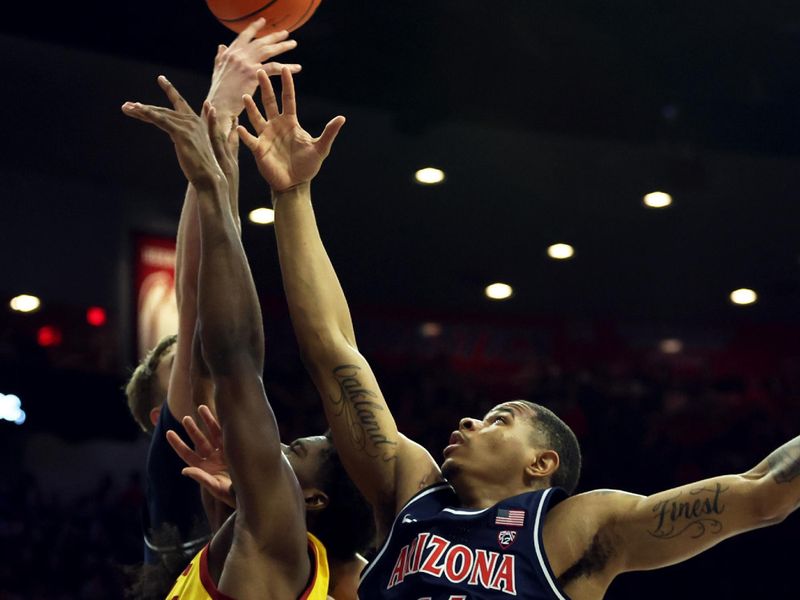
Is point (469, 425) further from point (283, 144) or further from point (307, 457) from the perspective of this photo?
point (283, 144)

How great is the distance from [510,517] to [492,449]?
8.2 inches

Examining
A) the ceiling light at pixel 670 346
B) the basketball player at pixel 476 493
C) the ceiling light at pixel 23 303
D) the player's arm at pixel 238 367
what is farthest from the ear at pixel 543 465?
the ceiling light at pixel 670 346

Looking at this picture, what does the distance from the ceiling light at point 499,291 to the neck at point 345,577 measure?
6602mm

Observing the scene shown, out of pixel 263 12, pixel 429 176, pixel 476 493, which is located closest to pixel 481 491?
pixel 476 493

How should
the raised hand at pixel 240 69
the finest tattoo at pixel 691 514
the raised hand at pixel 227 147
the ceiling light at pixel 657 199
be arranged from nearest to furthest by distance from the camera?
the finest tattoo at pixel 691 514 < the raised hand at pixel 227 147 < the raised hand at pixel 240 69 < the ceiling light at pixel 657 199

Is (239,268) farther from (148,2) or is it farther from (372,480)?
(148,2)

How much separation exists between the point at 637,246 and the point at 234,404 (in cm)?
709

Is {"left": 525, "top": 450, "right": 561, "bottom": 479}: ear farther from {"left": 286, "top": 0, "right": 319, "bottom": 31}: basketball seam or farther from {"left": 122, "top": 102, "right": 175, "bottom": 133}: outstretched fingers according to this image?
{"left": 286, "top": 0, "right": 319, "bottom": 31}: basketball seam

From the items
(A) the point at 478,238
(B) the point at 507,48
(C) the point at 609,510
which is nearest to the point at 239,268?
(C) the point at 609,510

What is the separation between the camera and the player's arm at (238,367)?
7.35ft

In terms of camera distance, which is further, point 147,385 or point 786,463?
point 147,385

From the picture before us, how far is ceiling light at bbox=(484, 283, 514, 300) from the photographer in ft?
30.3

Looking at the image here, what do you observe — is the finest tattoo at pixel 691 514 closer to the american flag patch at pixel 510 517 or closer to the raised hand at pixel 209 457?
the american flag patch at pixel 510 517

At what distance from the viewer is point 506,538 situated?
2439mm
